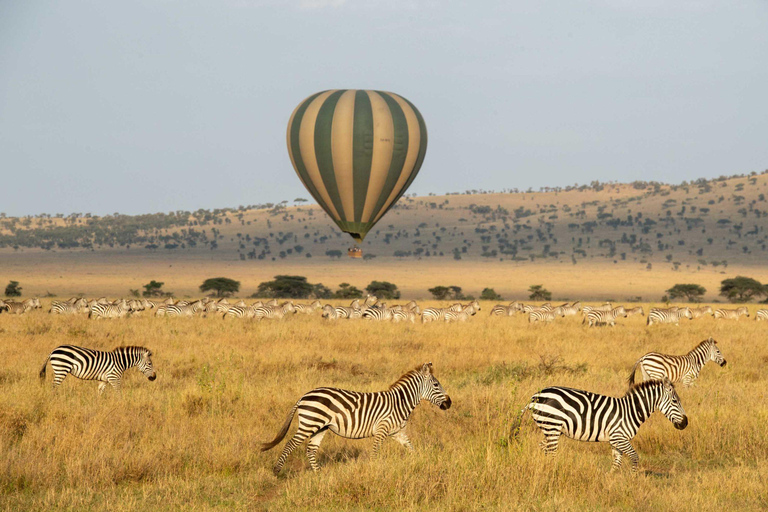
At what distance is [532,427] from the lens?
10352 millimetres

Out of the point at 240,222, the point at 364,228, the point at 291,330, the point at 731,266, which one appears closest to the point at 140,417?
the point at 291,330

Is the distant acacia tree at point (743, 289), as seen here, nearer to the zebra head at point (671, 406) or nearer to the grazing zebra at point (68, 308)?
the grazing zebra at point (68, 308)

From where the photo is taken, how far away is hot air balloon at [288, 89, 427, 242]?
2495 cm

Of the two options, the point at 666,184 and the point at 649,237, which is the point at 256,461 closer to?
the point at 649,237

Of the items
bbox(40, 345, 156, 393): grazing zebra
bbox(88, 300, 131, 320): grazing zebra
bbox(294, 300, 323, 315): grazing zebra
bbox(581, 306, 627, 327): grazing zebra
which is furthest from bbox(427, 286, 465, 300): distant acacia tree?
bbox(40, 345, 156, 393): grazing zebra

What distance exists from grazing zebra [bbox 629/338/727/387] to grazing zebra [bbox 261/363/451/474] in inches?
221

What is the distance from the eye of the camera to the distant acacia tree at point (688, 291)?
56.9 metres

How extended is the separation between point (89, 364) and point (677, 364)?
34.2 ft

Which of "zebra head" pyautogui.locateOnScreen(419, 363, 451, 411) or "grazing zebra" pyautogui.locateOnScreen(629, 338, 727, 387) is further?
"grazing zebra" pyautogui.locateOnScreen(629, 338, 727, 387)

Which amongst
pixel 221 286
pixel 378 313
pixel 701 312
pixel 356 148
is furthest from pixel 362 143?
pixel 221 286

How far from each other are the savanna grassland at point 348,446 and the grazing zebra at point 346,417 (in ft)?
0.94

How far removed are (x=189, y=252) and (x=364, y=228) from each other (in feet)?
288

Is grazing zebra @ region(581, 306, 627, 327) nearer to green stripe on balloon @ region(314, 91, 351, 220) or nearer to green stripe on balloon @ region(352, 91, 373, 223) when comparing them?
green stripe on balloon @ region(352, 91, 373, 223)

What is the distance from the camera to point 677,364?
46.1 ft
